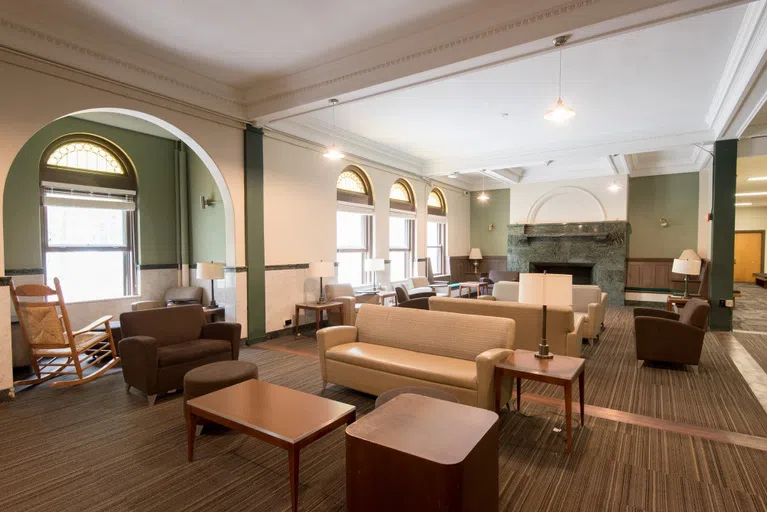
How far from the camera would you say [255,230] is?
230 inches

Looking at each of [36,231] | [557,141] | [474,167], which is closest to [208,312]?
[36,231]

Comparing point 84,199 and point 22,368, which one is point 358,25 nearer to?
point 84,199

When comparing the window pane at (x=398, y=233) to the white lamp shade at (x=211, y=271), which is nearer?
the white lamp shade at (x=211, y=271)

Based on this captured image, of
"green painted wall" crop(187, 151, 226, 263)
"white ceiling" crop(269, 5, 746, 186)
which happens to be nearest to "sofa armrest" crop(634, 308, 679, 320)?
"white ceiling" crop(269, 5, 746, 186)

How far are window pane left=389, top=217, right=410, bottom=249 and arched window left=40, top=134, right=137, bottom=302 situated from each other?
5.11 meters

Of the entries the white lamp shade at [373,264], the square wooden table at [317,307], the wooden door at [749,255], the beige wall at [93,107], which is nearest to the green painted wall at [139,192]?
the beige wall at [93,107]

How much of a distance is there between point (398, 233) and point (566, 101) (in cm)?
483

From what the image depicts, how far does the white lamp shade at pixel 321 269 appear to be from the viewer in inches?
257

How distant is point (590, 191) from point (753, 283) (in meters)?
10.3

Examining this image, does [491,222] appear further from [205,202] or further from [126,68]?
[126,68]

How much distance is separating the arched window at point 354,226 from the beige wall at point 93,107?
2.32 m

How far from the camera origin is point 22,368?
15.0 ft

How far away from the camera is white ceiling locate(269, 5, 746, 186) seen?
13.4 ft

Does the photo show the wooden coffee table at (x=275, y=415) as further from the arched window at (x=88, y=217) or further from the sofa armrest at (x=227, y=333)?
the arched window at (x=88, y=217)
